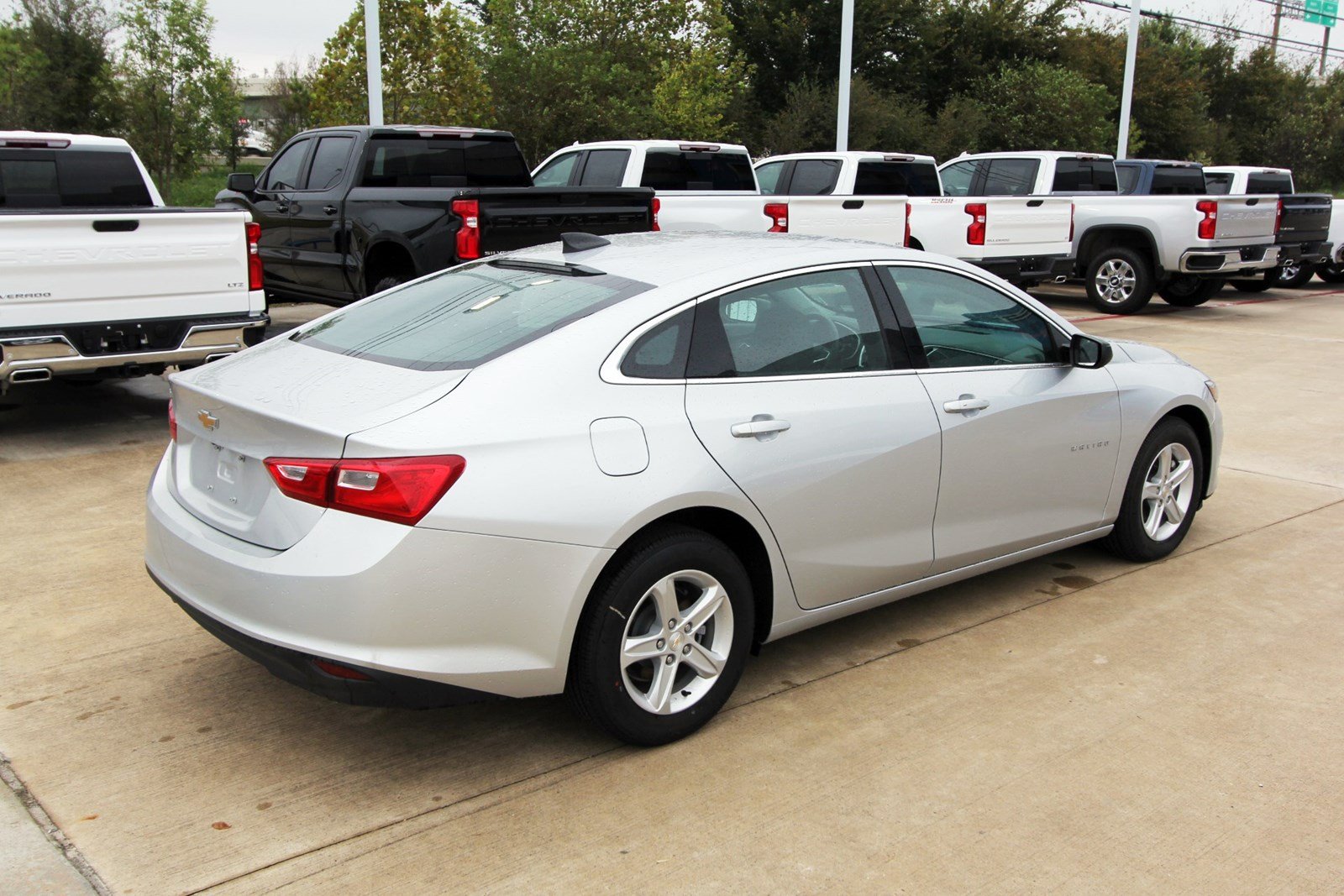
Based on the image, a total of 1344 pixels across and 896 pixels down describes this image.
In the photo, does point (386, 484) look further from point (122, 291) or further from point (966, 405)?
point (122, 291)

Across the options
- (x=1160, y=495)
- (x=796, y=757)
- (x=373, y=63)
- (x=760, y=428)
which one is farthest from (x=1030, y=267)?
(x=796, y=757)

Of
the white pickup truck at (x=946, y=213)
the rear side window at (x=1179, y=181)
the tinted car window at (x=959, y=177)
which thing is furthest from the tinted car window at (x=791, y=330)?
the rear side window at (x=1179, y=181)

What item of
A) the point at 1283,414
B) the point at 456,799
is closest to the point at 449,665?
the point at 456,799

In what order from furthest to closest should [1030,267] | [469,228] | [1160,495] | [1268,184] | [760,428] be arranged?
[1268,184], [1030,267], [469,228], [1160,495], [760,428]

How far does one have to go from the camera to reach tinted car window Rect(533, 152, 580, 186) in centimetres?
1355

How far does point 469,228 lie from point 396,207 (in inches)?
35.6

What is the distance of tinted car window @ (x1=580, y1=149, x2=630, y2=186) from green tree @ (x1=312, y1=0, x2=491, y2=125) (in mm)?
7332

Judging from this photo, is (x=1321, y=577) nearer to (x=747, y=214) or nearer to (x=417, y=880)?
(x=417, y=880)

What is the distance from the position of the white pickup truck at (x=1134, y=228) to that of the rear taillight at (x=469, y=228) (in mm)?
9587

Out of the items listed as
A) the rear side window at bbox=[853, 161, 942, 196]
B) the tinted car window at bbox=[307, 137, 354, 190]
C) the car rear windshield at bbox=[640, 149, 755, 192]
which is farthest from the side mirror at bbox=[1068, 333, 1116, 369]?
the rear side window at bbox=[853, 161, 942, 196]

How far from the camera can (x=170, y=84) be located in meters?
20.5

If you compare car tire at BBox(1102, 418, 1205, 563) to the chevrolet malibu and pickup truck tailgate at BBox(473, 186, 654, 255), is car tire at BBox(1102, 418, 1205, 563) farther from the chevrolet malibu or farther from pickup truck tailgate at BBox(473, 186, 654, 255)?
pickup truck tailgate at BBox(473, 186, 654, 255)

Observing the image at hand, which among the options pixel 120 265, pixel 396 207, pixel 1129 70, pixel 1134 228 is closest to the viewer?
pixel 120 265

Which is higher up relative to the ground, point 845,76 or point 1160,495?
point 845,76
